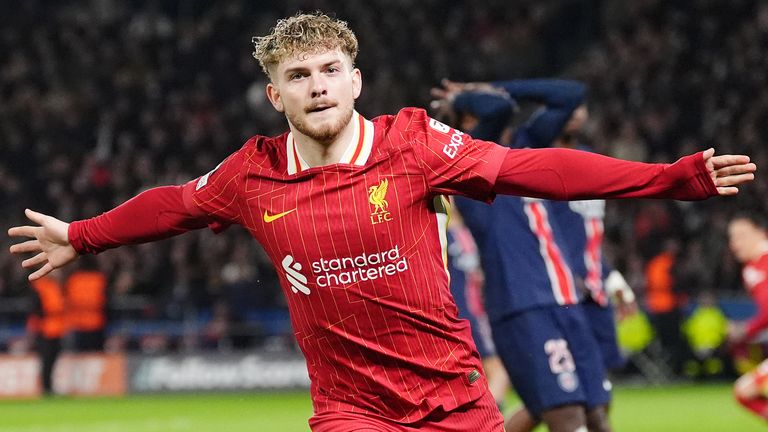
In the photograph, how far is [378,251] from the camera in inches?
188

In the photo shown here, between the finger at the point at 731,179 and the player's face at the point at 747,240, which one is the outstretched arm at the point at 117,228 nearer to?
the finger at the point at 731,179

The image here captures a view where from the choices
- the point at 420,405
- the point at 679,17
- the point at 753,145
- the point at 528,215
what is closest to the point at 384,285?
the point at 420,405

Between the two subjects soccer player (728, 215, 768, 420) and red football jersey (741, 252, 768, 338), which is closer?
soccer player (728, 215, 768, 420)

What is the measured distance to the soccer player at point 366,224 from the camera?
4.77m

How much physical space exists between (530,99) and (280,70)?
116 inches

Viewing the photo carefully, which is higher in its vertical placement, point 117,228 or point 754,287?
point 117,228

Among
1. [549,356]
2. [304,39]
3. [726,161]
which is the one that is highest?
[304,39]

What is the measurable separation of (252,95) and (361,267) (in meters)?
20.2

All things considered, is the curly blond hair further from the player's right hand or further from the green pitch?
the green pitch

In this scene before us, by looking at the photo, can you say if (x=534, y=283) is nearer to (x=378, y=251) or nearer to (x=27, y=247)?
(x=378, y=251)

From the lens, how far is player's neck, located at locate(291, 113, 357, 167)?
4844mm

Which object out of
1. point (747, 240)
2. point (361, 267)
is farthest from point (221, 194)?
point (747, 240)

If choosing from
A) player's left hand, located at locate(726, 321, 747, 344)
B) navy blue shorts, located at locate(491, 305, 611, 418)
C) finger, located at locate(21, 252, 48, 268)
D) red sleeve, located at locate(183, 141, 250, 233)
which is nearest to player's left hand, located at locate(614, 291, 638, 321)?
navy blue shorts, located at locate(491, 305, 611, 418)

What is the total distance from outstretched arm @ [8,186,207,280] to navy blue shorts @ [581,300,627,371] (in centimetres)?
A: 396
